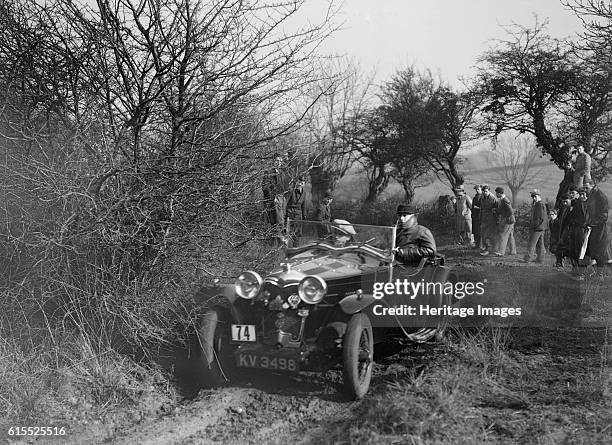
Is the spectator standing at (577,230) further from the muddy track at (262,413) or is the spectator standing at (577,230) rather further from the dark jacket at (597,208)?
the muddy track at (262,413)

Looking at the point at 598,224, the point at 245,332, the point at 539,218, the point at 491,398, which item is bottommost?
the point at 491,398

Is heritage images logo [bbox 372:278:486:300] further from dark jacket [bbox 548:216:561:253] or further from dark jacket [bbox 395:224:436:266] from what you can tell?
dark jacket [bbox 548:216:561:253]

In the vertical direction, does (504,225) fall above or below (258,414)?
above

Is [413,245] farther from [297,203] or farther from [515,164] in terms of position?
[515,164]

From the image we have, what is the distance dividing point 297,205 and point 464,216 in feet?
20.7

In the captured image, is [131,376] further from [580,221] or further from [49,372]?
[580,221]

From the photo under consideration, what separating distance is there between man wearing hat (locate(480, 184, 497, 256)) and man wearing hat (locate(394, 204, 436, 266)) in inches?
299

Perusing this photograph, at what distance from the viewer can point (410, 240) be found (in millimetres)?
7062

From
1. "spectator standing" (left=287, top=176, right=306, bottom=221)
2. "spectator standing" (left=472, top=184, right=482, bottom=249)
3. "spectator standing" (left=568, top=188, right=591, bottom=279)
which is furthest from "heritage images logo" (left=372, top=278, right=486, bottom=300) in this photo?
"spectator standing" (left=472, top=184, right=482, bottom=249)

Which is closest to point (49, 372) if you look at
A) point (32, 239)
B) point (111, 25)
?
point (32, 239)

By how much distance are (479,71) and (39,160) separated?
484 inches

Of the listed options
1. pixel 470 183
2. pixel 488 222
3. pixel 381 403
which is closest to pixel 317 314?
pixel 381 403

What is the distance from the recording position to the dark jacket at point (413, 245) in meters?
6.85

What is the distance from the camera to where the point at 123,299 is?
5840mm
